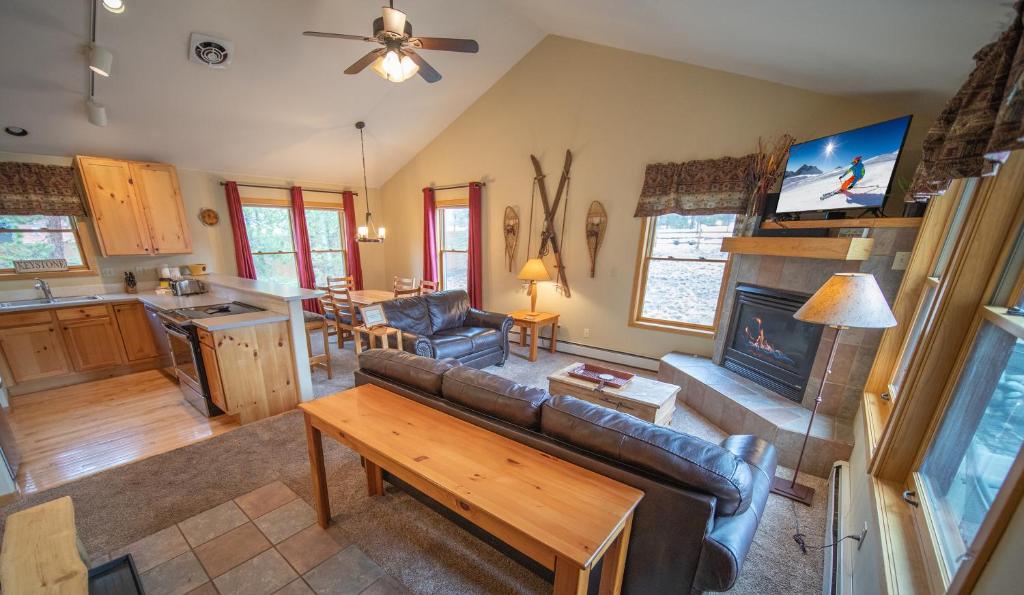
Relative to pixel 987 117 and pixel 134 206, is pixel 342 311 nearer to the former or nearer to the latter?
pixel 134 206

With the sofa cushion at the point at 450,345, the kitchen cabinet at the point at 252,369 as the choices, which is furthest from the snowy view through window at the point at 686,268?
the kitchen cabinet at the point at 252,369

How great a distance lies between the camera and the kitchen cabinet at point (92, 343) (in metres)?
3.38

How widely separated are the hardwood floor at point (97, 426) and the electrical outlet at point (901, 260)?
16.6ft

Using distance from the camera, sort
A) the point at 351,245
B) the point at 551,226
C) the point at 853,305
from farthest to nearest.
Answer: the point at 351,245 → the point at 551,226 → the point at 853,305

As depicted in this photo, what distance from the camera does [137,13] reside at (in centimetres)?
247

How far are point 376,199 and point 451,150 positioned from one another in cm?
206

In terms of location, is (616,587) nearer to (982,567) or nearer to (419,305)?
(982,567)

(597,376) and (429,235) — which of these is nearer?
(597,376)

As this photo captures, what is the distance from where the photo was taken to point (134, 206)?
12.4ft

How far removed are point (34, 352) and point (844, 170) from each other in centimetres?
729

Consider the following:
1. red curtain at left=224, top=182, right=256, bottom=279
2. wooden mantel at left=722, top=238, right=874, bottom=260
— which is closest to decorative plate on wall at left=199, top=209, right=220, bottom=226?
red curtain at left=224, top=182, right=256, bottom=279

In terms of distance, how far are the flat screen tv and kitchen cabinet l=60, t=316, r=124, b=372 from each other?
678cm

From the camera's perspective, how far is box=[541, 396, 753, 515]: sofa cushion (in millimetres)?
1067

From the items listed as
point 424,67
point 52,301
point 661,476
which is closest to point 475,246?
point 424,67
